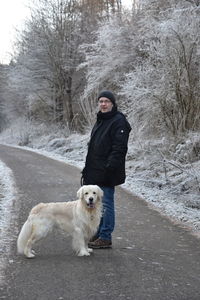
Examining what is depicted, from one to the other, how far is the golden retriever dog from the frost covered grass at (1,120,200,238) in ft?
7.88

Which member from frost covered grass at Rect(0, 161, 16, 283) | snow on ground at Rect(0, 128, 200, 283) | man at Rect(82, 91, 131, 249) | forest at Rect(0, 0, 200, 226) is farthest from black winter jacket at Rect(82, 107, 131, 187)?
forest at Rect(0, 0, 200, 226)

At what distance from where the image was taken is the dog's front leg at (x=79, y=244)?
5.97 m

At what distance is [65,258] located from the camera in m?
5.86

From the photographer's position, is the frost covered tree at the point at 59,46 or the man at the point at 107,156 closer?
the man at the point at 107,156

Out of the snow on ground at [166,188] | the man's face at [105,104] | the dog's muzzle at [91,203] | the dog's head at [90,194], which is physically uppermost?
the man's face at [105,104]

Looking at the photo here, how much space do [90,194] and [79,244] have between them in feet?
2.35

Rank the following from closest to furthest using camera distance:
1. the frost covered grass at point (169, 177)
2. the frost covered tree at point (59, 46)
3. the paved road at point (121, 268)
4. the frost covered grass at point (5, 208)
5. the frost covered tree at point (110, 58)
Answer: the paved road at point (121, 268), the frost covered grass at point (5, 208), the frost covered grass at point (169, 177), the frost covered tree at point (110, 58), the frost covered tree at point (59, 46)

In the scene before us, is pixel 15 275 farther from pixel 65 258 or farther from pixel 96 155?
pixel 96 155

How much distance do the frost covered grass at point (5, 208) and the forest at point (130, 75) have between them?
401 cm

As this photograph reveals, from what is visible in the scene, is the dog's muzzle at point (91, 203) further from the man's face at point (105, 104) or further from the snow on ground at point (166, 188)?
the snow on ground at point (166, 188)

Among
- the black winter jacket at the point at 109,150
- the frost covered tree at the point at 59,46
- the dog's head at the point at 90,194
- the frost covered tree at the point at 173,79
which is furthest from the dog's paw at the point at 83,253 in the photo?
the frost covered tree at the point at 59,46

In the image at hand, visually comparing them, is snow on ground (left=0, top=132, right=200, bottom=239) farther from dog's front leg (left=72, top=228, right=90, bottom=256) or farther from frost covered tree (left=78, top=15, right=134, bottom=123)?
frost covered tree (left=78, top=15, right=134, bottom=123)

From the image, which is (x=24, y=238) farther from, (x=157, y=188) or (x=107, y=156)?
(x=157, y=188)

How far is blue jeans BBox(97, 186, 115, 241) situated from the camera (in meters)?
6.38
